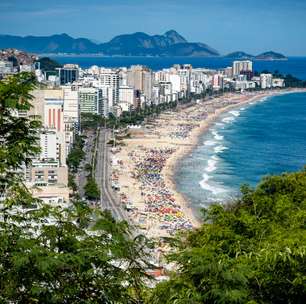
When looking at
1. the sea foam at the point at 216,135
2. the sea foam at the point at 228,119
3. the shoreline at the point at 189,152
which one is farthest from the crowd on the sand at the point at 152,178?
the sea foam at the point at 228,119

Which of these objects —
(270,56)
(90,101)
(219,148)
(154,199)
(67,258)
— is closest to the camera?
(67,258)

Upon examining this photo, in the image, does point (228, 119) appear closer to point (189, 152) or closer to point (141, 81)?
point (141, 81)

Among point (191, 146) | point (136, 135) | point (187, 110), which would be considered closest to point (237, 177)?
point (191, 146)

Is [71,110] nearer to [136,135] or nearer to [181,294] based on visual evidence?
[136,135]

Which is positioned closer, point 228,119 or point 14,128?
point 14,128

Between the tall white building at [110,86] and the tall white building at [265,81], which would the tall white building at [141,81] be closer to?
the tall white building at [110,86]

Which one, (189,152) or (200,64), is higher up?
(200,64)

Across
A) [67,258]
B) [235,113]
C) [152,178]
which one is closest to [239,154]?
[152,178]
